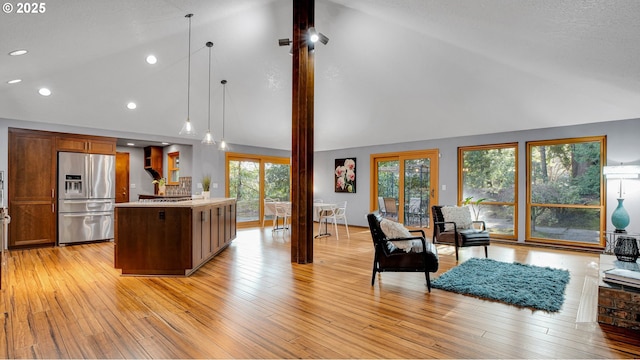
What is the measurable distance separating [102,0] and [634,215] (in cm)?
766

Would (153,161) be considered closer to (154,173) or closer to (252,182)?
(154,173)

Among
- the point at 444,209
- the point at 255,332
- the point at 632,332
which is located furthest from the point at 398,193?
the point at 255,332

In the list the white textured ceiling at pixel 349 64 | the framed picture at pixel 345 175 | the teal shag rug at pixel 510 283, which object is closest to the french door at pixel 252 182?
the white textured ceiling at pixel 349 64

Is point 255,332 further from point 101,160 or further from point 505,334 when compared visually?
point 101,160

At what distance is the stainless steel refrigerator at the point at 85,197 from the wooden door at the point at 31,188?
0.13m

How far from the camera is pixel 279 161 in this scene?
9148 mm

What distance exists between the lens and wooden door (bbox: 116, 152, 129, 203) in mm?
8055


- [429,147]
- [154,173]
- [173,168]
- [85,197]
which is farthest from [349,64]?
[154,173]

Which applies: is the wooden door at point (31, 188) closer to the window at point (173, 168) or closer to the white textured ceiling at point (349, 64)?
the white textured ceiling at point (349, 64)

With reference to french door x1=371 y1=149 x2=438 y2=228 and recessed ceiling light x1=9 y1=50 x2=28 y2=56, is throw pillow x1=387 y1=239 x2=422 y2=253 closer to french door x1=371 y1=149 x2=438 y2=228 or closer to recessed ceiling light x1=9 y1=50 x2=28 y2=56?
french door x1=371 y1=149 x2=438 y2=228

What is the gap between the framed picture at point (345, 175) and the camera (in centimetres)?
875

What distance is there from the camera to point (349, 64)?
528 cm

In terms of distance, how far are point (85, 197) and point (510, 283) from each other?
23.2 ft

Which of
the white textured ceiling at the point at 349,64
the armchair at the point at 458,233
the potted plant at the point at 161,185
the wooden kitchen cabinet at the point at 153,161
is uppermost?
the white textured ceiling at the point at 349,64
